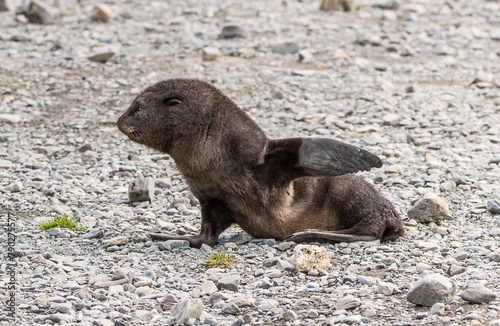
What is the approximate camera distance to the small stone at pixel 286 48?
13.9 metres

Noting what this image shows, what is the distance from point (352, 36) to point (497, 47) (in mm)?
2667

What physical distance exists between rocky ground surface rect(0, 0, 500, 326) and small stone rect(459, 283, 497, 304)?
0.6 inches

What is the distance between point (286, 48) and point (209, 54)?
1.45 m

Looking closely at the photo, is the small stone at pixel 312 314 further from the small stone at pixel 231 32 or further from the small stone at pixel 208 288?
the small stone at pixel 231 32

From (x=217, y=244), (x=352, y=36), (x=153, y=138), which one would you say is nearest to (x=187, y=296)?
(x=217, y=244)

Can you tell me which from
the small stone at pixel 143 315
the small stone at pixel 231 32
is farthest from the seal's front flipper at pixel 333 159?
the small stone at pixel 231 32

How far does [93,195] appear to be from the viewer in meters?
8.45

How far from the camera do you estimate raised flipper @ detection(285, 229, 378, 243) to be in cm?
674

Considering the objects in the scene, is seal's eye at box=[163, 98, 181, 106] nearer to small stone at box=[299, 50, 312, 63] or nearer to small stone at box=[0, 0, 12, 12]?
small stone at box=[299, 50, 312, 63]

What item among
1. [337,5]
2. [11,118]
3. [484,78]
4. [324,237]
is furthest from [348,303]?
[337,5]

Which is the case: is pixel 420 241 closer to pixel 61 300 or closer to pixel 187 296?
pixel 187 296

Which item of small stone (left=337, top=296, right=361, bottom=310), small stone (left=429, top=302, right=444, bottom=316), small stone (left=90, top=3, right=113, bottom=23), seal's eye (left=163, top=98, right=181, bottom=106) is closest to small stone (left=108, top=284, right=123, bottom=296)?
small stone (left=337, top=296, right=361, bottom=310)

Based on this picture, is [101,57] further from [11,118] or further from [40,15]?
[40,15]

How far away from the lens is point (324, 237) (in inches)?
265
